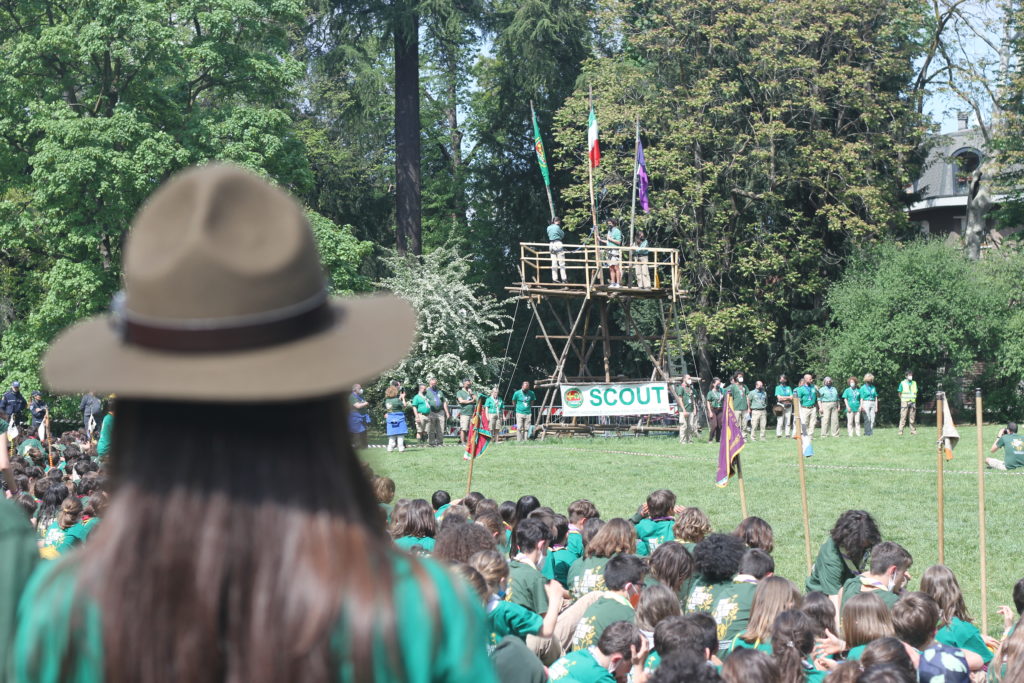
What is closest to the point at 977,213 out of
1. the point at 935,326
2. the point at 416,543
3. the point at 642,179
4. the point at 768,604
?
the point at 935,326

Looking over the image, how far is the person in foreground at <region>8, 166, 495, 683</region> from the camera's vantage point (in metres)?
1.77

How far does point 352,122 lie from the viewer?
4975 centimetres

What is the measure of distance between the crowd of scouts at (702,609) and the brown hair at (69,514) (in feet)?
9.11

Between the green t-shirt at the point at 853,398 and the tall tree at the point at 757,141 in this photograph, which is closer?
the green t-shirt at the point at 853,398

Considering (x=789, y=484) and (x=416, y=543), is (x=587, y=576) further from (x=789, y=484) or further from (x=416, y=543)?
(x=789, y=484)

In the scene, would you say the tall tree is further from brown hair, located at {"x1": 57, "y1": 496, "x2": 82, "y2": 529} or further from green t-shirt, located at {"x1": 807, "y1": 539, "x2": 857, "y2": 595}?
brown hair, located at {"x1": 57, "y1": 496, "x2": 82, "y2": 529}

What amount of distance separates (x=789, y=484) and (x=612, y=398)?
10879mm

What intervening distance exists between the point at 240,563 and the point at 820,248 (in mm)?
46213

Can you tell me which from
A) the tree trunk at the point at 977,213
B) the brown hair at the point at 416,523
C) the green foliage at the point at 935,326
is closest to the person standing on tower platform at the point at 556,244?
the green foliage at the point at 935,326

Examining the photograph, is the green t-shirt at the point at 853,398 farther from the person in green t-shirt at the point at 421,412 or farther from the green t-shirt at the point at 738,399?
the person in green t-shirt at the point at 421,412

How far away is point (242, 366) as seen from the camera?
1.79 m

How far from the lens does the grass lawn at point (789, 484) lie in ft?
54.2

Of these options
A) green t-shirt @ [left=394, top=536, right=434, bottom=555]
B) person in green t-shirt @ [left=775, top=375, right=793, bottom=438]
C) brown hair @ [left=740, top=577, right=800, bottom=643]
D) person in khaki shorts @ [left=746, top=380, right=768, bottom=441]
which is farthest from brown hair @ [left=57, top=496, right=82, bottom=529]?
person in green t-shirt @ [left=775, top=375, right=793, bottom=438]

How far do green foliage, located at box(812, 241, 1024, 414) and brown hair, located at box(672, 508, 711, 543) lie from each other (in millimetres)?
33110
